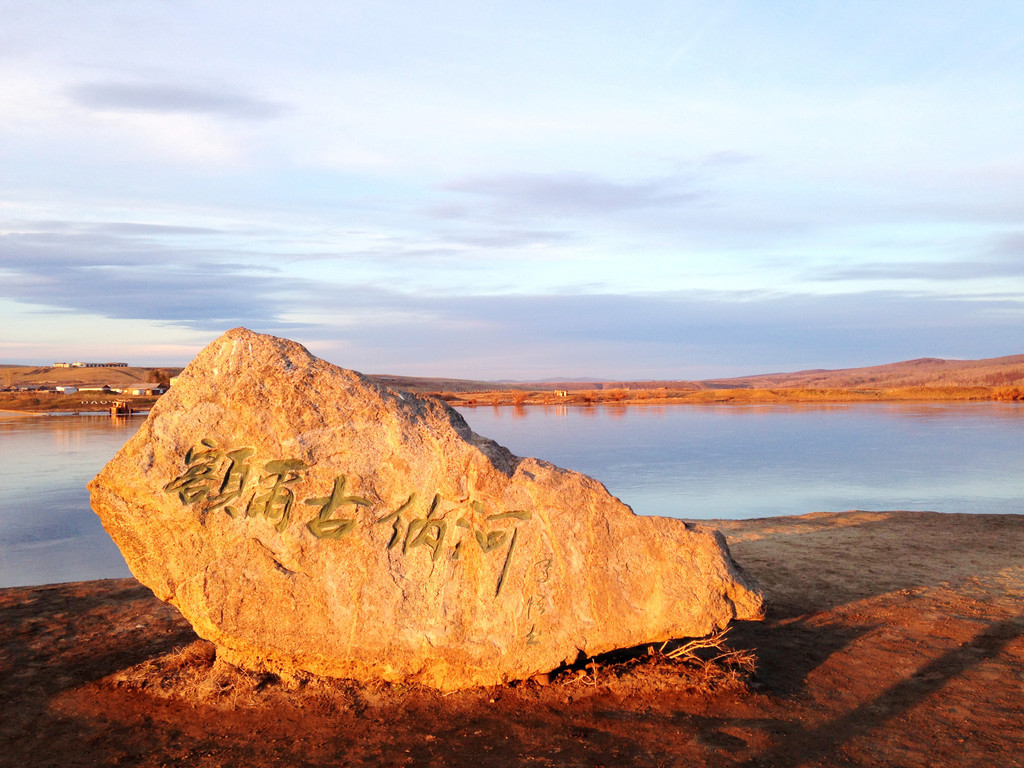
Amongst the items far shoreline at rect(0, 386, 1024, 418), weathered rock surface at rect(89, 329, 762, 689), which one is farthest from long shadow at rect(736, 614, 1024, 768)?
far shoreline at rect(0, 386, 1024, 418)

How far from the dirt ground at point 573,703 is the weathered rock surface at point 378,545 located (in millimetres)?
375

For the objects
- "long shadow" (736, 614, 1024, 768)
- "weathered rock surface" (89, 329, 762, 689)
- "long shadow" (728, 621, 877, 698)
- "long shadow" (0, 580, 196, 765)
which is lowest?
"long shadow" (0, 580, 196, 765)

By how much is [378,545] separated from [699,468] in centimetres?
1423

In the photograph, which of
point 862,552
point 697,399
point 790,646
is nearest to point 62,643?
point 790,646

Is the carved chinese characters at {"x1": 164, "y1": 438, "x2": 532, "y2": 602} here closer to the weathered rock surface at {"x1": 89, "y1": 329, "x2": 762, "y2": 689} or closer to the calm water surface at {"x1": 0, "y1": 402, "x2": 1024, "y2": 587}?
the weathered rock surface at {"x1": 89, "y1": 329, "x2": 762, "y2": 689}

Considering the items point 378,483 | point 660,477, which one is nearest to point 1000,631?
point 378,483

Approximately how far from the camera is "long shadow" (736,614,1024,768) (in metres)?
4.78

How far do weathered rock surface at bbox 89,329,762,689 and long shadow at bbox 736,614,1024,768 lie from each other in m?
0.92

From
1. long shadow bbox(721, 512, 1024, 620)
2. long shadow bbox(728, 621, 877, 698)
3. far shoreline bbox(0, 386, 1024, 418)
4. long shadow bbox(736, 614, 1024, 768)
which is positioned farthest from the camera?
far shoreline bbox(0, 386, 1024, 418)

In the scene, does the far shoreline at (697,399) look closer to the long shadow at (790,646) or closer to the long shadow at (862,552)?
the long shadow at (862,552)

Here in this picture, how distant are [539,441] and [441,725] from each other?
19547 millimetres

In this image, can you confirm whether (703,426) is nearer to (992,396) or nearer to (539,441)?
(539,441)

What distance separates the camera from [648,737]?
4980 mm

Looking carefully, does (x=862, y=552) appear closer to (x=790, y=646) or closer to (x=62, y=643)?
(x=790, y=646)
